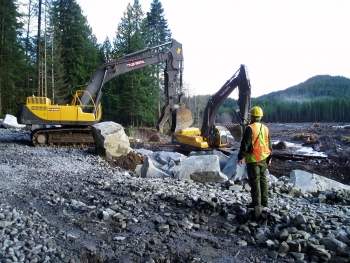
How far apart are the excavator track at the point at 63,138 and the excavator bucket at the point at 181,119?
3.87 metres

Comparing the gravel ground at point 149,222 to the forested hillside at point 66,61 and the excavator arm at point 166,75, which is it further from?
the forested hillside at point 66,61

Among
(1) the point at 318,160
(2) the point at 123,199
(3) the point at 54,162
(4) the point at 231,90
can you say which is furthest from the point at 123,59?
(1) the point at 318,160

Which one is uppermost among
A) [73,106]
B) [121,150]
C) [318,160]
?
[73,106]

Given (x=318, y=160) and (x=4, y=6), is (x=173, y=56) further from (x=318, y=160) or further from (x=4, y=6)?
(x=4, y=6)

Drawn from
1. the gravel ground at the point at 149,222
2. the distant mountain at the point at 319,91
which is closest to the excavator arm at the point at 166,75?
the gravel ground at the point at 149,222

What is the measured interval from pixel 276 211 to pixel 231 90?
9429 millimetres

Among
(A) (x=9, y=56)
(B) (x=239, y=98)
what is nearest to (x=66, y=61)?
(A) (x=9, y=56)

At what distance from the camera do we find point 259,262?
143 inches

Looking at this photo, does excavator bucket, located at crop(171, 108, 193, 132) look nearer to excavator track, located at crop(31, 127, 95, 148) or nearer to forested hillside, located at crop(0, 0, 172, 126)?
excavator track, located at crop(31, 127, 95, 148)

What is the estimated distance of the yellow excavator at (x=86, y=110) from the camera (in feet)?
38.5

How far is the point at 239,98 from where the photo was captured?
1313 cm

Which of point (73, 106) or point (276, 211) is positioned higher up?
point (73, 106)

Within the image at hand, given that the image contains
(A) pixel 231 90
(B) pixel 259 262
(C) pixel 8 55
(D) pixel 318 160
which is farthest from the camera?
(C) pixel 8 55

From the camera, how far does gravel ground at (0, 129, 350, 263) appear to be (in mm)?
3689
